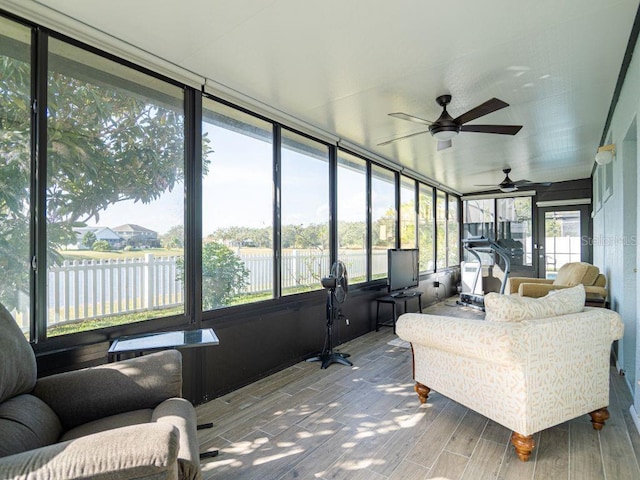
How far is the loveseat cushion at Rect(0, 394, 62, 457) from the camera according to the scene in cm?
124

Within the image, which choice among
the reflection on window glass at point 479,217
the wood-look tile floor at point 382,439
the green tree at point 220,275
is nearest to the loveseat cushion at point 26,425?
the wood-look tile floor at point 382,439

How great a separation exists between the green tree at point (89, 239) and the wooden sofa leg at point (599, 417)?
137 inches

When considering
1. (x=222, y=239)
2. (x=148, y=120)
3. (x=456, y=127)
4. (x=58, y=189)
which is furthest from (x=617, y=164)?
(x=58, y=189)

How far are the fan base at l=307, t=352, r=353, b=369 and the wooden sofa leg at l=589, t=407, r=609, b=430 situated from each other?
2028mm

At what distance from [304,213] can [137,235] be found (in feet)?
6.42

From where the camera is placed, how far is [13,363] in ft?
4.75

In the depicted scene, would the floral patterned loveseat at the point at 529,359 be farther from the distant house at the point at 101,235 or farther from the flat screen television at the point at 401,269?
the flat screen television at the point at 401,269

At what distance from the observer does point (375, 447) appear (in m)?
2.20

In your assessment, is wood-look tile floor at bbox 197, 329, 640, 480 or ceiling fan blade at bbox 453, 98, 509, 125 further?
ceiling fan blade at bbox 453, 98, 509, 125

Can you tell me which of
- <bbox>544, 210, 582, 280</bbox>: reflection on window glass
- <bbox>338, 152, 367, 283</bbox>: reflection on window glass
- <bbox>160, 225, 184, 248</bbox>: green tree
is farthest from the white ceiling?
<bbox>544, 210, 582, 280</bbox>: reflection on window glass

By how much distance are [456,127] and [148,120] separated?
8.34ft

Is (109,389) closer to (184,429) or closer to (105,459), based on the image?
(184,429)

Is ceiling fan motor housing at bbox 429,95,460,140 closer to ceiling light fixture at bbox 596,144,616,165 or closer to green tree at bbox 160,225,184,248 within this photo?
ceiling light fixture at bbox 596,144,616,165

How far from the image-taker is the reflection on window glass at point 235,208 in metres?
3.07
